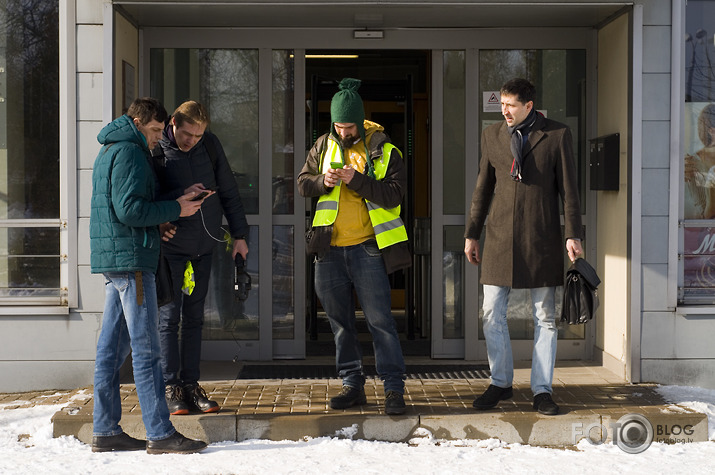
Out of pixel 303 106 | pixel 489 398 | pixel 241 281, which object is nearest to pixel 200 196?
pixel 241 281

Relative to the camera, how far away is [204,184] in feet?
18.9

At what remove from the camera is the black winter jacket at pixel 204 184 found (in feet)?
18.6

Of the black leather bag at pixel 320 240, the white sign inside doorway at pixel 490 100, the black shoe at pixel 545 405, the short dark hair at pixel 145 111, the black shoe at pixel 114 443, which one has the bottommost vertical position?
the black shoe at pixel 114 443

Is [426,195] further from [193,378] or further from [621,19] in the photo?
[193,378]

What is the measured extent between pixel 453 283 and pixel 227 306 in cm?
181

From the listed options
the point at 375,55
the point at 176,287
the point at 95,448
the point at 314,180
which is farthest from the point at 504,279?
the point at 375,55

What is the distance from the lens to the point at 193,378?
19.2 feet

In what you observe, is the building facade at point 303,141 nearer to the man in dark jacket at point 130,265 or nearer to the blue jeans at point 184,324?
the blue jeans at point 184,324

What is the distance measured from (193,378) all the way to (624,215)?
318 centimetres

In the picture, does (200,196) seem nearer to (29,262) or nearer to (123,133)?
(123,133)

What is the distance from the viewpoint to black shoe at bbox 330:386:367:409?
5.83 meters

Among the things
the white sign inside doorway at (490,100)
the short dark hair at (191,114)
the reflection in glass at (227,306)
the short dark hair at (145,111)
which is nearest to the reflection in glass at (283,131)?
the reflection in glass at (227,306)

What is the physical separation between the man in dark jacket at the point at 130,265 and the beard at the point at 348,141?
0.96m

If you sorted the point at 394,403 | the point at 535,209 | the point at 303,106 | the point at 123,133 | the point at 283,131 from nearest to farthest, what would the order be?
the point at 123,133
the point at 394,403
the point at 535,209
the point at 303,106
the point at 283,131
